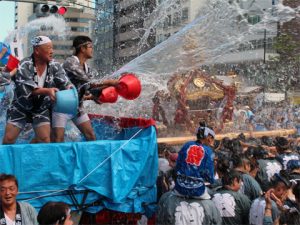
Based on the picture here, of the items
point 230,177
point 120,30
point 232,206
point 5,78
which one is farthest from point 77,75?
point 120,30

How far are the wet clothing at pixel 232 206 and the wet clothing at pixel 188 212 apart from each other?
10.2 inches

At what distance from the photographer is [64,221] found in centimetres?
266

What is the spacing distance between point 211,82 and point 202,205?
28.0 ft

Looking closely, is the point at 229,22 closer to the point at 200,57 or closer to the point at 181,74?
the point at 200,57

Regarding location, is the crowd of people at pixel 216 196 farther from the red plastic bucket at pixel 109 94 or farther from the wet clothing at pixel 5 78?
the wet clothing at pixel 5 78

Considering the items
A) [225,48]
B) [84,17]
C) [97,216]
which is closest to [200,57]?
[225,48]

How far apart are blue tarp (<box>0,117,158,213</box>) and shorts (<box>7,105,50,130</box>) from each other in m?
0.85

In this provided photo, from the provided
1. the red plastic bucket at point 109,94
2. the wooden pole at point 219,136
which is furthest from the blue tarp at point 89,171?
the wooden pole at point 219,136

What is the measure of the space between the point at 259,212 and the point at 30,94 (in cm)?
224

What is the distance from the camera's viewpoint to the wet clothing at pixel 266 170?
5.27 meters

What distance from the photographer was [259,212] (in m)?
3.88

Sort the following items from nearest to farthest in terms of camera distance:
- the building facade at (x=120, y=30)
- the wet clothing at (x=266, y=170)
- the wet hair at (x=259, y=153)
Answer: the wet clothing at (x=266, y=170) → the wet hair at (x=259, y=153) → the building facade at (x=120, y=30)

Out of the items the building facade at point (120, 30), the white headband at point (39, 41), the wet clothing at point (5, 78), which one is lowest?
the wet clothing at point (5, 78)

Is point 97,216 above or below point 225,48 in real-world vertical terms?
below
